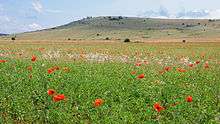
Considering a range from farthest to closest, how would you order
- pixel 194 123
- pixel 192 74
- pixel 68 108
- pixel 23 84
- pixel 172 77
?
pixel 192 74 < pixel 172 77 < pixel 23 84 < pixel 68 108 < pixel 194 123

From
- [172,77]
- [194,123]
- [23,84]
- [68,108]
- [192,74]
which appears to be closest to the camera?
[194,123]

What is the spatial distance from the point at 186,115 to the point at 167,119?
1.95 feet

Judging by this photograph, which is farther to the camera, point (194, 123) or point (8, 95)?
point (8, 95)

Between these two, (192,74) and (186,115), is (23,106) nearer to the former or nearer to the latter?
(186,115)

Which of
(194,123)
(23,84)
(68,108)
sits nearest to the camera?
(194,123)

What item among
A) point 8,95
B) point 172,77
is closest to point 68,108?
point 8,95

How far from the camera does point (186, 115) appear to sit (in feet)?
33.7

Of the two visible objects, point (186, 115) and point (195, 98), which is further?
point (195, 98)

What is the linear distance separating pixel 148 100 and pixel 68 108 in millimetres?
2761

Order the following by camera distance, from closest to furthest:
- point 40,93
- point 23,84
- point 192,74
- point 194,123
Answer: point 194,123
point 40,93
point 23,84
point 192,74

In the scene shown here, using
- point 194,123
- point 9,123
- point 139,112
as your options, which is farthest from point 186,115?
point 9,123

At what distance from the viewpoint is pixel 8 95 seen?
39.9 ft

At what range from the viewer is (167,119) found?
391 inches

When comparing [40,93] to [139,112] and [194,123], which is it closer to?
[139,112]
